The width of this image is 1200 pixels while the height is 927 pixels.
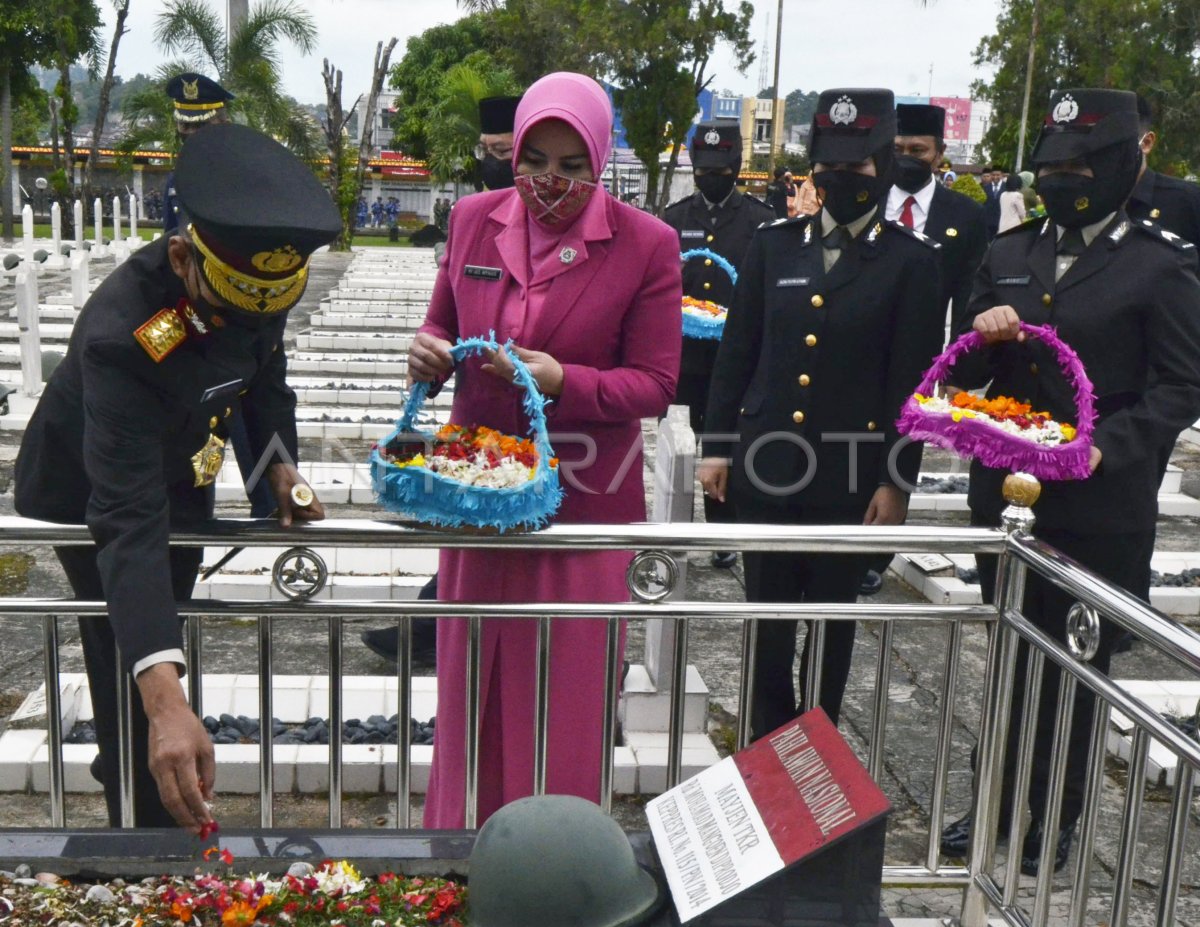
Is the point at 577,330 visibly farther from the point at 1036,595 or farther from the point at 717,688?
the point at 717,688

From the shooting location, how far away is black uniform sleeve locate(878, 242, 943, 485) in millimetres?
3781

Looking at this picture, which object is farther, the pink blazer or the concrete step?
the concrete step

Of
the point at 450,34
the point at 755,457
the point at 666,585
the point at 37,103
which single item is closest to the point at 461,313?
the point at 666,585

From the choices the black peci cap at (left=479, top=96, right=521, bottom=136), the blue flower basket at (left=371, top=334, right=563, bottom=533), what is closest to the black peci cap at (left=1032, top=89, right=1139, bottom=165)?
the blue flower basket at (left=371, top=334, right=563, bottom=533)

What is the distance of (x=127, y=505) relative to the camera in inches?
90.8

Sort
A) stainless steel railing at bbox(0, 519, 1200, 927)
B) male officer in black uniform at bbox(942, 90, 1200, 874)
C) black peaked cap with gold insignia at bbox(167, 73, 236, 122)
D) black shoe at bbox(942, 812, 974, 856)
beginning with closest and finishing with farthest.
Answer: stainless steel railing at bbox(0, 519, 1200, 927)
male officer in black uniform at bbox(942, 90, 1200, 874)
black shoe at bbox(942, 812, 974, 856)
black peaked cap with gold insignia at bbox(167, 73, 236, 122)

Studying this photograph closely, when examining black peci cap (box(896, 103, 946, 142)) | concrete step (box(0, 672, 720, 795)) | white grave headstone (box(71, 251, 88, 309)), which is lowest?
concrete step (box(0, 672, 720, 795))

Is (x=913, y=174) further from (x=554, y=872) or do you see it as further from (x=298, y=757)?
(x=554, y=872)

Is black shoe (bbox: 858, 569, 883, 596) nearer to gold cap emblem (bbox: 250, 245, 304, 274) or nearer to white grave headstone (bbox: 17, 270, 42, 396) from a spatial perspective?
gold cap emblem (bbox: 250, 245, 304, 274)

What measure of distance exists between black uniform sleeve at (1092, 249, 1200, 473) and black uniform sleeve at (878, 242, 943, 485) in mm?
557

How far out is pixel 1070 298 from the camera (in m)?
3.56

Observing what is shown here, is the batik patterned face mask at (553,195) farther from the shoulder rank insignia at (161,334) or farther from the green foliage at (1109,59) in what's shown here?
the green foliage at (1109,59)

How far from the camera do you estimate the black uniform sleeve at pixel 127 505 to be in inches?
89.2

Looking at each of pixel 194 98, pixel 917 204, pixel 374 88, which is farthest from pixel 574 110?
pixel 374 88
